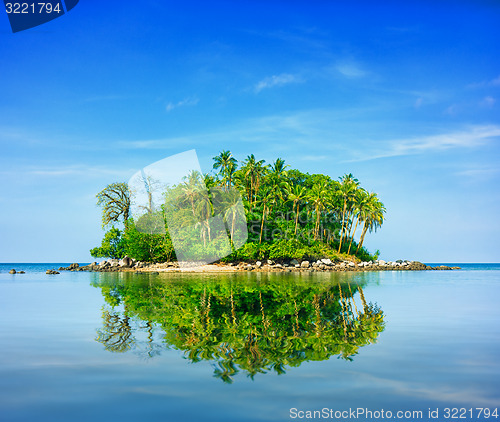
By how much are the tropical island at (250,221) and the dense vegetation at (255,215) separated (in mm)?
161

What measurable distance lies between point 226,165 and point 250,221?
11.7 meters

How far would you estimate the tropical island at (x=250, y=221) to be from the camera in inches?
2579

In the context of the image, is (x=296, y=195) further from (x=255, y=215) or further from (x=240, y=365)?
(x=240, y=365)

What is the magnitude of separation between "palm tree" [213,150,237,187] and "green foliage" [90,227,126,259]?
2122cm

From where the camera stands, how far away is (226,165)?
243ft

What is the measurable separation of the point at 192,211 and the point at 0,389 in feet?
201

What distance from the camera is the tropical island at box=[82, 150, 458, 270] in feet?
215

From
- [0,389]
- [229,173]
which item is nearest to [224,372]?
[0,389]

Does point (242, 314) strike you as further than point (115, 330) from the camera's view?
Yes

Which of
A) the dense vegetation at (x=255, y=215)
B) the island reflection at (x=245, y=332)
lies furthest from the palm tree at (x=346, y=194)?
the island reflection at (x=245, y=332)

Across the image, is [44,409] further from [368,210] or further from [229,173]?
[368,210]

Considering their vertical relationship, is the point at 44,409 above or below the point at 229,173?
below

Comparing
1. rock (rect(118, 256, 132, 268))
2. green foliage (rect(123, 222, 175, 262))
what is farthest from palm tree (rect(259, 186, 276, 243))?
rock (rect(118, 256, 132, 268))

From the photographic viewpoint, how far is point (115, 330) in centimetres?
1025
